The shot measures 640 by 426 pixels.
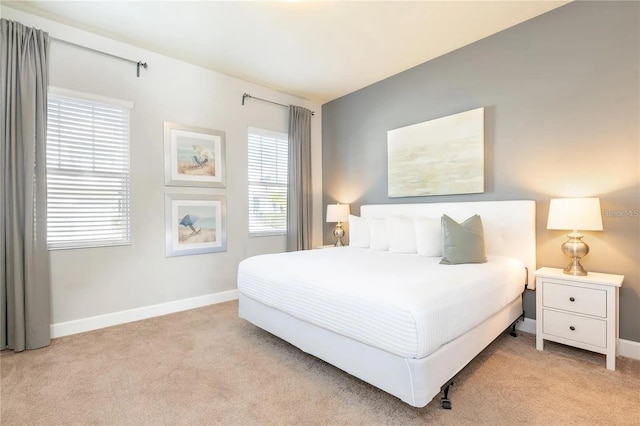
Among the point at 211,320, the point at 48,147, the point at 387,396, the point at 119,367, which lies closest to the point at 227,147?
the point at 48,147

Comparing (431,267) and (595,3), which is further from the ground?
(595,3)

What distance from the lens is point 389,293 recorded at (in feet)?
5.39

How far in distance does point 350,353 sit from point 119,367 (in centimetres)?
169

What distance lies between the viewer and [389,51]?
10.8 feet

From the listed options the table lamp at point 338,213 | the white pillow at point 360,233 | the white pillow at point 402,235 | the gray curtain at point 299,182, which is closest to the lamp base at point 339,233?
the table lamp at point 338,213

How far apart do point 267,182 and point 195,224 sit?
116 cm

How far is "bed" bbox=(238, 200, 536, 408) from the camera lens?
60.7 inches

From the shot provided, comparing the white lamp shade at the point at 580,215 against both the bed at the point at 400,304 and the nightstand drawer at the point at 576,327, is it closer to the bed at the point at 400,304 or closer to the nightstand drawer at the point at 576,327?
the bed at the point at 400,304

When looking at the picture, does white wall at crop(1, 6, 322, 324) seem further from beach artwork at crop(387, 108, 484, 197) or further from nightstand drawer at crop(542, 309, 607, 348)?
nightstand drawer at crop(542, 309, 607, 348)

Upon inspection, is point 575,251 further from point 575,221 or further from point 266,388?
point 266,388

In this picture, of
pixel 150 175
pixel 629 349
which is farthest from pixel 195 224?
pixel 629 349

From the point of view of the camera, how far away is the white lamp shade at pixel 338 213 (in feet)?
14.0

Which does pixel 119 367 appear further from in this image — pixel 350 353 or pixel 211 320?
pixel 350 353

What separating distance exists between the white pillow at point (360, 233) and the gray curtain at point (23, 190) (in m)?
2.95
